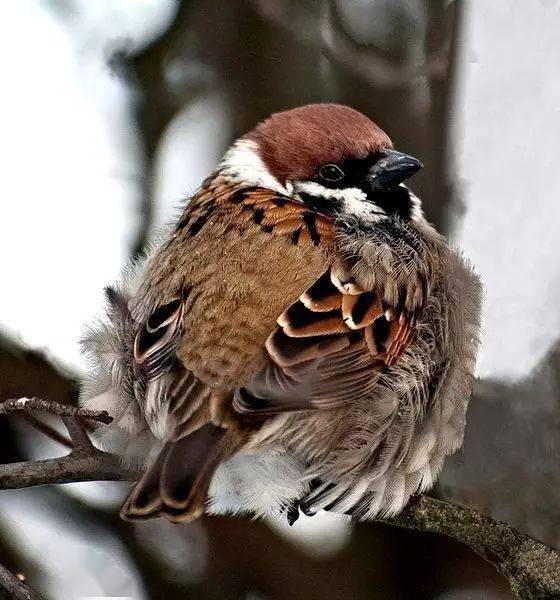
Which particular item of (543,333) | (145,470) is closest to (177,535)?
(145,470)

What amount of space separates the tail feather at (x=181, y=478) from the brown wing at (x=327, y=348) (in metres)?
0.14

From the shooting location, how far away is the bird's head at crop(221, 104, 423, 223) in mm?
3754

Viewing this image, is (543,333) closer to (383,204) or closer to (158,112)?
(383,204)

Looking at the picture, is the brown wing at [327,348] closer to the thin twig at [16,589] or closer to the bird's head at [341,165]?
the bird's head at [341,165]

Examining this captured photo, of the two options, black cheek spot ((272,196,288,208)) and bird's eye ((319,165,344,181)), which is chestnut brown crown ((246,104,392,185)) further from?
black cheek spot ((272,196,288,208))

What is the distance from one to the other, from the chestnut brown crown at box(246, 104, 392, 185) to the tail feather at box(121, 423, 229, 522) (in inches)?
50.3

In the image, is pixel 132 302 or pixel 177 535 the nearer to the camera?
pixel 132 302

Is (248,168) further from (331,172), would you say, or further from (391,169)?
(391,169)

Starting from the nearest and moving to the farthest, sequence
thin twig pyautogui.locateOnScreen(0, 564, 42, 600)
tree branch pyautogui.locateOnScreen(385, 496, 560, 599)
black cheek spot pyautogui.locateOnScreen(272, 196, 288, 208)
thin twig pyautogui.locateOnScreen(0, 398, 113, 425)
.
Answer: thin twig pyautogui.locateOnScreen(0, 564, 42, 600), thin twig pyautogui.locateOnScreen(0, 398, 113, 425), tree branch pyautogui.locateOnScreen(385, 496, 560, 599), black cheek spot pyautogui.locateOnScreen(272, 196, 288, 208)

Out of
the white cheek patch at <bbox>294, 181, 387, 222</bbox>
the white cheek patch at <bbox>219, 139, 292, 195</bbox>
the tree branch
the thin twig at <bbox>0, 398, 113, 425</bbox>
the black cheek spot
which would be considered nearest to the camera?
the thin twig at <bbox>0, 398, 113, 425</bbox>

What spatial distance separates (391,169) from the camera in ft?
12.3

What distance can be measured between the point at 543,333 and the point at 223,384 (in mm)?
1221

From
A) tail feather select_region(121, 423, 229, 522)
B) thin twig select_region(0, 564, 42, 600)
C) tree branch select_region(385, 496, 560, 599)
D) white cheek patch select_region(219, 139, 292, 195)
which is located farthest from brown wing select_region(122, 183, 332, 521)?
tree branch select_region(385, 496, 560, 599)

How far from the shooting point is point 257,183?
13.1ft
